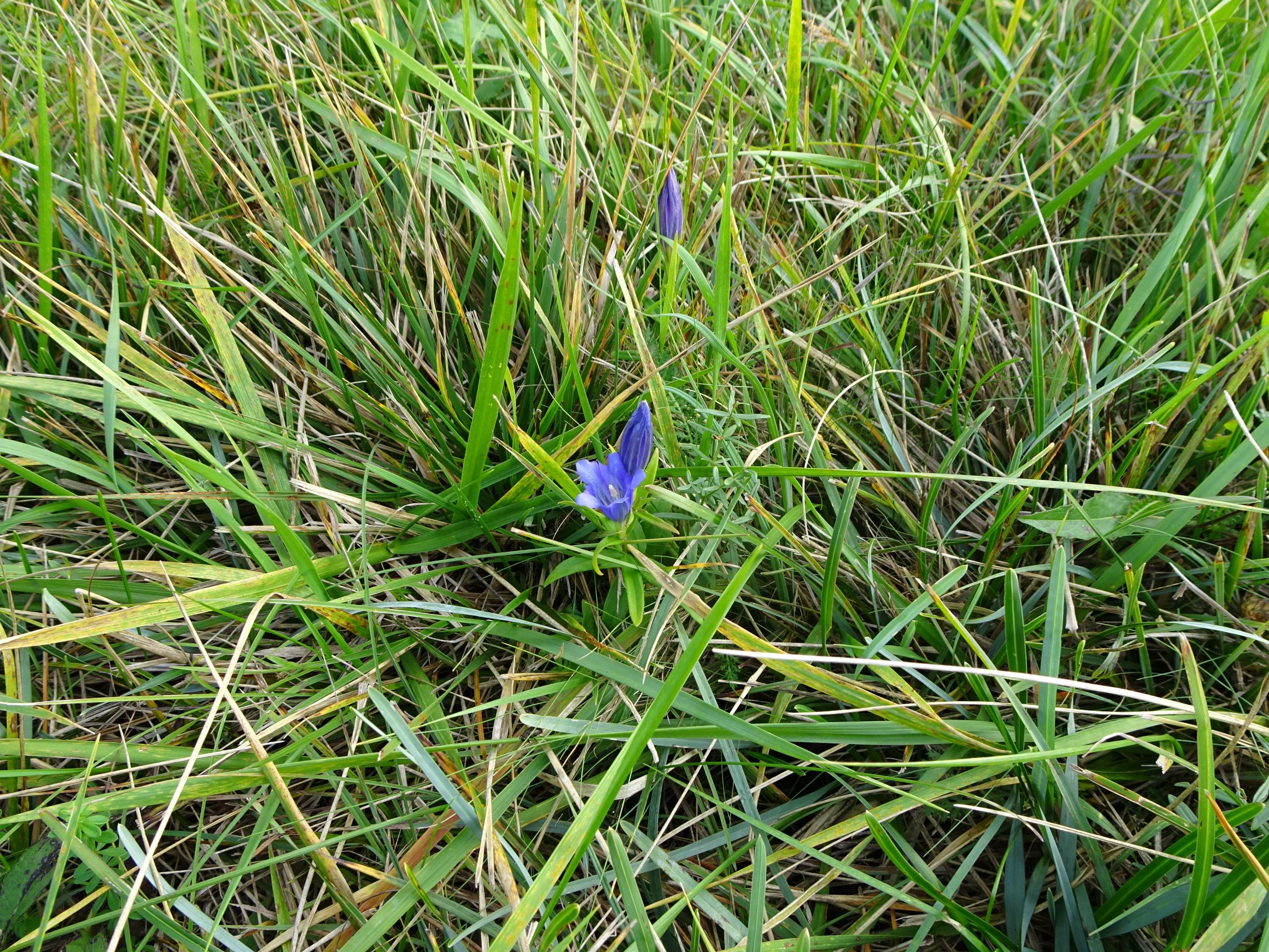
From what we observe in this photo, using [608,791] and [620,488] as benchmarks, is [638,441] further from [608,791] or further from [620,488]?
[608,791]

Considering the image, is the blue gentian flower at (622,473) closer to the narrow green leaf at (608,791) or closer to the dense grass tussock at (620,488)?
the dense grass tussock at (620,488)

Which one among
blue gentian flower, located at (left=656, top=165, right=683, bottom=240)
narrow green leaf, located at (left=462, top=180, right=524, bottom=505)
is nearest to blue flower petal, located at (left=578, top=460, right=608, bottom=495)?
narrow green leaf, located at (left=462, top=180, right=524, bottom=505)

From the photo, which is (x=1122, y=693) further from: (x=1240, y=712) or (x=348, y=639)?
(x=348, y=639)

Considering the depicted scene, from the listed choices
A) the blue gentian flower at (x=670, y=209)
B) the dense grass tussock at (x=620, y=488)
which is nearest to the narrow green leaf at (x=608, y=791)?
the dense grass tussock at (x=620, y=488)

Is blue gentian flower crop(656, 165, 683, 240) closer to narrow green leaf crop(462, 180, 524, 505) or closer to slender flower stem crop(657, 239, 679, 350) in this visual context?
slender flower stem crop(657, 239, 679, 350)

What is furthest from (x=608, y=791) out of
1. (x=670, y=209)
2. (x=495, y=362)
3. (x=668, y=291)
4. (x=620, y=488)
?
(x=670, y=209)

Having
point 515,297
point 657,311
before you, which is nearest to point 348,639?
point 515,297
